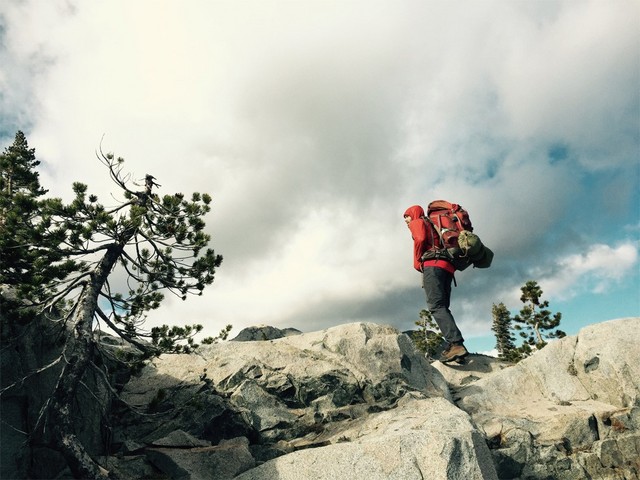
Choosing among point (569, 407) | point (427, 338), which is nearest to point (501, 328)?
point (427, 338)

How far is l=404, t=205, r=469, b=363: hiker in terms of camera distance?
13.2 m

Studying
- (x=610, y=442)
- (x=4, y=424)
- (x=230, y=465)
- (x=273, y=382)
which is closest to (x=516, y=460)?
(x=610, y=442)

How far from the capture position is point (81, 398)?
8.99 meters

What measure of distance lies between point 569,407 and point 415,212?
26.3 feet

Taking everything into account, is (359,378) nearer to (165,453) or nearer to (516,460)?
(516,460)

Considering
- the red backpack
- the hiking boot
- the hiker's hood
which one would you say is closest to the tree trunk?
the hiker's hood

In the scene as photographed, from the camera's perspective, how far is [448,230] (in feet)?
44.5

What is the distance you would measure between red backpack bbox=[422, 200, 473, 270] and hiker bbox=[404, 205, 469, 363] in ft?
0.46

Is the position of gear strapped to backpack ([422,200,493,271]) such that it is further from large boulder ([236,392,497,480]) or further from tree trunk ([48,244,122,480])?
tree trunk ([48,244,122,480])

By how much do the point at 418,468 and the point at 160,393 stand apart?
19.4 feet

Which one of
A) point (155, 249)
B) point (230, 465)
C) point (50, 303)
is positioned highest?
point (155, 249)

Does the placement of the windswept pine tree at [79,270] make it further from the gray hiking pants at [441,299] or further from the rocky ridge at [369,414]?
the gray hiking pants at [441,299]

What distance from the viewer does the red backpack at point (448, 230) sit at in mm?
13320

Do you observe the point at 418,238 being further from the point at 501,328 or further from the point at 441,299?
the point at 501,328
